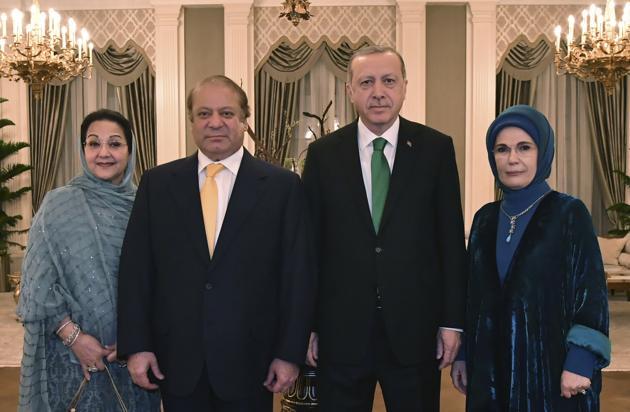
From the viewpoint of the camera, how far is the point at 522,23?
25.5 feet

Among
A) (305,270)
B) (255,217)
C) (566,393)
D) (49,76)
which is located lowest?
(566,393)

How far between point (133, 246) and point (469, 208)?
243 inches

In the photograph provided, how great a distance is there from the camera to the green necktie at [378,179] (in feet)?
7.36

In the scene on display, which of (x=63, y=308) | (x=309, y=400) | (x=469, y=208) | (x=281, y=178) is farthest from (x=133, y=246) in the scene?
(x=469, y=208)

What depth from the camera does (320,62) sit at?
26.5 feet

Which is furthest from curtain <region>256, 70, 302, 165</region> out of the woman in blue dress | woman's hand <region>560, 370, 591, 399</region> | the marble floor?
woman's hand <region>560, 370, 591, 399</region>

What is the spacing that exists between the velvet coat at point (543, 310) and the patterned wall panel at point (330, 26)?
6.12 m

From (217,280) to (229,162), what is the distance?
400 mm

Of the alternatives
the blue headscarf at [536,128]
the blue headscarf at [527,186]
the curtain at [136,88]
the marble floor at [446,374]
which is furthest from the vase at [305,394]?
the curtain at [136,88]

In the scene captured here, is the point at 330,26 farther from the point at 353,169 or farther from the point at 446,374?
the point at 353,169

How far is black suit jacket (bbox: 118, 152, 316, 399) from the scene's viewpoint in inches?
81.0

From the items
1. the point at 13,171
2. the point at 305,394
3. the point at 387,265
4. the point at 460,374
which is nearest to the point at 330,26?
the point at 13,171

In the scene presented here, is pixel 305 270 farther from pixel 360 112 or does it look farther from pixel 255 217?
pixel 360 112

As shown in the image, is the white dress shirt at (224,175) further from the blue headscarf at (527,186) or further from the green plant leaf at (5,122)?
the green plant leaf at (5,122)
